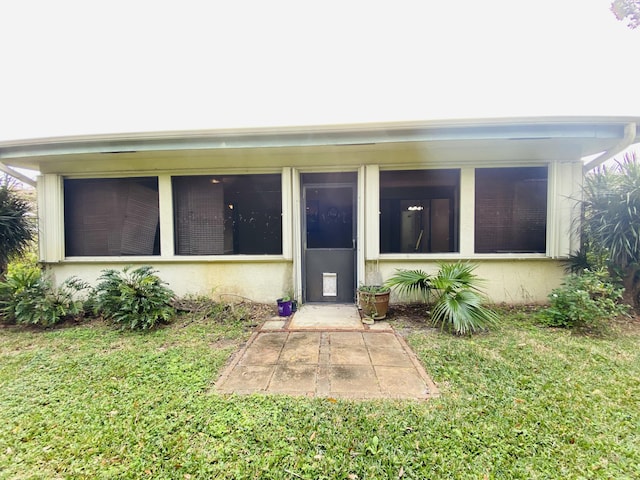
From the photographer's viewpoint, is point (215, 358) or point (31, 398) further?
point (215, 358)

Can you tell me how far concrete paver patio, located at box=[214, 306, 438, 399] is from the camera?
2137 mm

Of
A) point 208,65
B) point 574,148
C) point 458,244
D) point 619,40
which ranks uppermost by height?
point 208,65

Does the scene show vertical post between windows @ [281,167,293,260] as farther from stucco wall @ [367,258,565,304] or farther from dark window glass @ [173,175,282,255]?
stucco wall @ [367,258,565,304]

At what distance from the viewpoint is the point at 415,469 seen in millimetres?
1434

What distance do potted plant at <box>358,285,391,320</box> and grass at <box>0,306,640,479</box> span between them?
1.10 meters

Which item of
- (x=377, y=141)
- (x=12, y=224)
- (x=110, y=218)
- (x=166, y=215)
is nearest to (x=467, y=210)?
(x=377, y=141)

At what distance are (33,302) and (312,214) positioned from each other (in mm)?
3936

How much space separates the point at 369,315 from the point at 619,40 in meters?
8.37

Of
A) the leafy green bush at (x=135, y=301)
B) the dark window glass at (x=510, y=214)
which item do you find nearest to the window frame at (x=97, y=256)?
the leafy green bush at (x=135, y=301)

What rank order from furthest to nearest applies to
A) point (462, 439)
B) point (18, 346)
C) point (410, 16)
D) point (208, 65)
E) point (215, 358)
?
point (208, 65), point (410, 16), point (18, 346), point (215, 358), point (462, 439)

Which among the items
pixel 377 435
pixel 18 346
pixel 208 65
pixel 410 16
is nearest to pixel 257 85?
pixel 208 65

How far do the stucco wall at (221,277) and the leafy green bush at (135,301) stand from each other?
79 cm

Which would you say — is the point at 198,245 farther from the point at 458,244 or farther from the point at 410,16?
the point at 410,16

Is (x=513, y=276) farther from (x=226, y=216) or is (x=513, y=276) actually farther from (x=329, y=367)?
(x=226, y=216)
